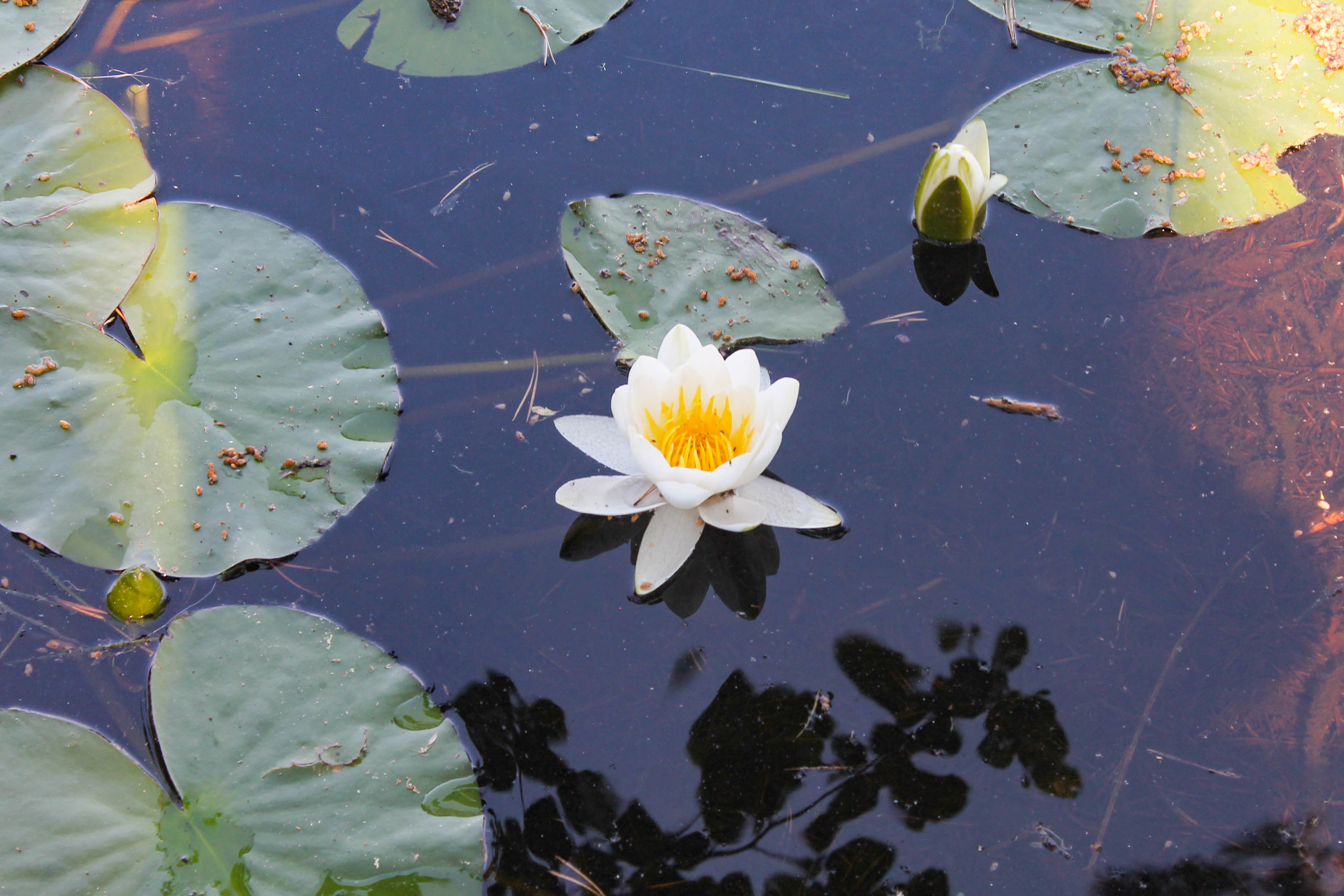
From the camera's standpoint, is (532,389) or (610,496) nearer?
(610,496)

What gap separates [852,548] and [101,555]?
2.04 meters

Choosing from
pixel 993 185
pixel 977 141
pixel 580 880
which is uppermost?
pixel 977 141

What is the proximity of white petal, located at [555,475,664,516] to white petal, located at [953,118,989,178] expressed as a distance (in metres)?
1.43

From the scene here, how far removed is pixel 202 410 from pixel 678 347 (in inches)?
54.8

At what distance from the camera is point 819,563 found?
90.1 inches

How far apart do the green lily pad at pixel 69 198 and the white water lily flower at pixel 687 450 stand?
1.52 m

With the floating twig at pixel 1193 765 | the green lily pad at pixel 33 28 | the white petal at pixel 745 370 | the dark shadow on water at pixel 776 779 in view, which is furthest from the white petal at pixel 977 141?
the green lily pad at pixel 33 28

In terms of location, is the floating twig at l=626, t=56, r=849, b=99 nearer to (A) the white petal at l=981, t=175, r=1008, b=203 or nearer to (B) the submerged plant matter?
(A) the white petal at l=981, t=175, r=1008, b=203

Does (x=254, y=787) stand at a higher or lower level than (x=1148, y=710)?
lower

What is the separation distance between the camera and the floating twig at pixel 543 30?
10.0ft

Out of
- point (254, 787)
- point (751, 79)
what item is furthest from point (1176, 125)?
point (254, 787)

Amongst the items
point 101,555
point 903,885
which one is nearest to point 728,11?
point 101,555

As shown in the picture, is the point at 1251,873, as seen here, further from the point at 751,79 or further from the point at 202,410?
the point at 202,410

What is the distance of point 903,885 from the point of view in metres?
1.93
